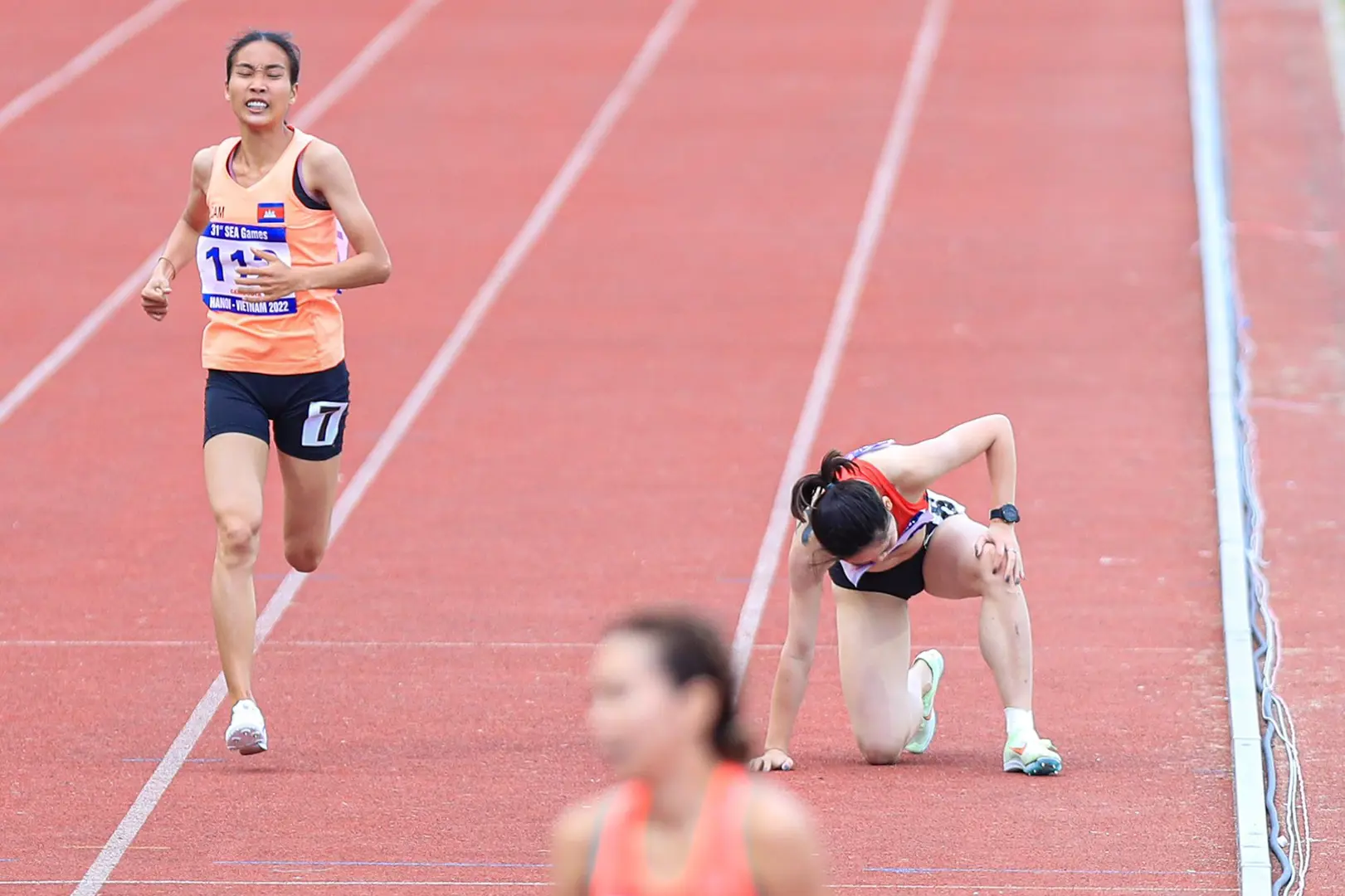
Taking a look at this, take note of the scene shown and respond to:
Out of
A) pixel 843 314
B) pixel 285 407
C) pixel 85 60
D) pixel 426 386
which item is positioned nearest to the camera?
pixel 285 407

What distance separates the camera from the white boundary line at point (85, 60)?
16359mm

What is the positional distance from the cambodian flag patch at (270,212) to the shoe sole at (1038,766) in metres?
2.51

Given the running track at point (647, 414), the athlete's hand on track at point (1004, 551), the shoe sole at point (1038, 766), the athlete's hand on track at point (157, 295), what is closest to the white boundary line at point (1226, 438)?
the running track at point (647, 414)

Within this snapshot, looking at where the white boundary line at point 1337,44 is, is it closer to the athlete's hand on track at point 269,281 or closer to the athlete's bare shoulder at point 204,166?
the athlete's bare shoulder at point 204,166

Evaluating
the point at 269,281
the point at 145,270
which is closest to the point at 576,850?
the point at 269,281

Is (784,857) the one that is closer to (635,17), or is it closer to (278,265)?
(278,265)

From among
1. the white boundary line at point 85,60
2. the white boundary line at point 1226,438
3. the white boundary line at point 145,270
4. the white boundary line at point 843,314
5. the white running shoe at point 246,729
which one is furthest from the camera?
the white boundary line at point 85,60

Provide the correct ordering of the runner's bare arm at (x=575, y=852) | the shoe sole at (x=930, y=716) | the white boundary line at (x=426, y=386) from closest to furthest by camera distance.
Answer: the runner's bare arm at (x=575, y=852) < the white boundary line at (x=426, y=386) < the shoe sole at (x=930, y=716)

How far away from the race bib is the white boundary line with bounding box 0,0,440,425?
2.67 m

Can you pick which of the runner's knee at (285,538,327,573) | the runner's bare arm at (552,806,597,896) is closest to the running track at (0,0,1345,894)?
the runner's knee at (285,538,327,573)

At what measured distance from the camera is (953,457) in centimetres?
612

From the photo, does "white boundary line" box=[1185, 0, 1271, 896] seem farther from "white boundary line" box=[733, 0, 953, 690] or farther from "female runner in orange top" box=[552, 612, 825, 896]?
"female runner in orange top" box=[552, 612, 825, 896]

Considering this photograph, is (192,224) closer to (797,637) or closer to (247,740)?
(247,740)

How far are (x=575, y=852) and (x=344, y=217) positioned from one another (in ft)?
12.4
